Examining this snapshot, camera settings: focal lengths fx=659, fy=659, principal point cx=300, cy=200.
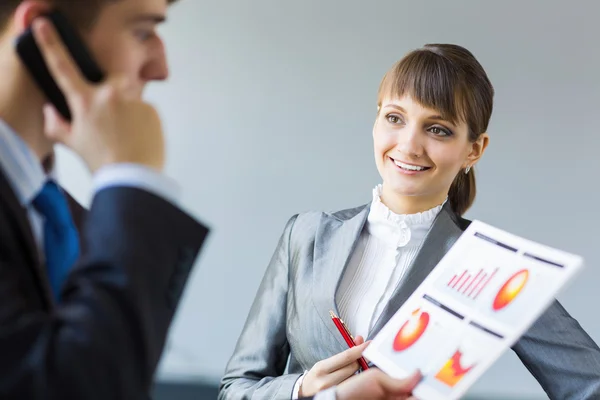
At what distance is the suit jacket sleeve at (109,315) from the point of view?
0.57 meters

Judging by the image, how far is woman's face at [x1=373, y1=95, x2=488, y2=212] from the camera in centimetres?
146

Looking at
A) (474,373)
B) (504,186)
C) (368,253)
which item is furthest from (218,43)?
(474,373)

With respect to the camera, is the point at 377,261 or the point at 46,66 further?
the point at 377,261

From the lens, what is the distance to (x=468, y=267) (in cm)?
99

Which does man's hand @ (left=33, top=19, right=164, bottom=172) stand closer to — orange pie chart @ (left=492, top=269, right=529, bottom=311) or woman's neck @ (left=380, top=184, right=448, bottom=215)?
orange pie chart @ (left=492, top=269, right=529, bottom=311)

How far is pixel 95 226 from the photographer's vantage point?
25.0 inches

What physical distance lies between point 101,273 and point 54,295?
15 centimetres

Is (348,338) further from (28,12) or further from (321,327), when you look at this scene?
(28,12)

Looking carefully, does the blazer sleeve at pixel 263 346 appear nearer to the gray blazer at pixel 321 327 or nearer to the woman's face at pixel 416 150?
the gray blazer at pixel 321 327

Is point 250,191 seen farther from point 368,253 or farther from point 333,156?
point 368,253

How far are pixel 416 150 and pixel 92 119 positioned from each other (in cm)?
91

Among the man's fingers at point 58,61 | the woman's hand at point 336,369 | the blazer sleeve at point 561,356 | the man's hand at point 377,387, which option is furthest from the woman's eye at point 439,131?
the man's fingers at point 58,61

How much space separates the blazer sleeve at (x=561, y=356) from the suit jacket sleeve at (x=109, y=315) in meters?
0.97

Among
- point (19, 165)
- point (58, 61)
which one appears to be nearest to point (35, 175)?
point (19, 165)
